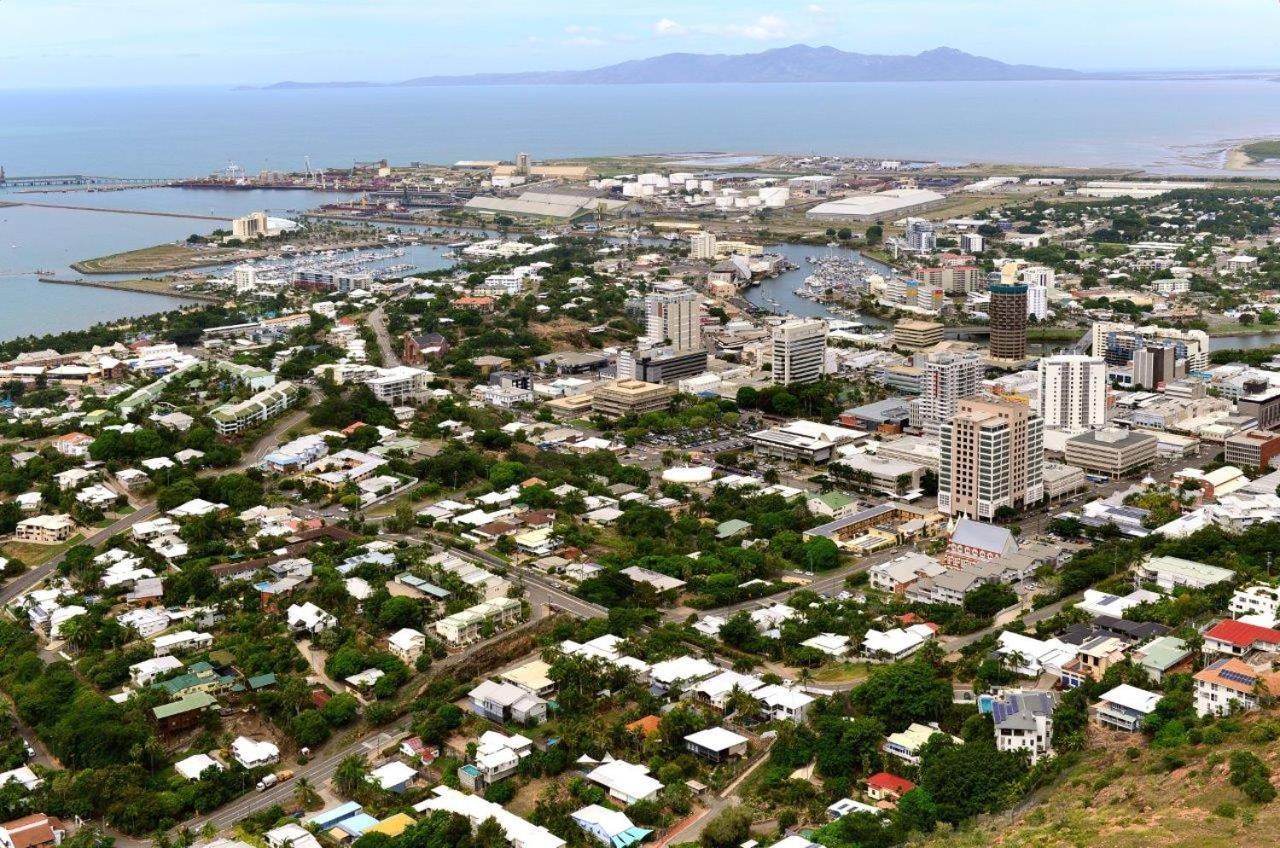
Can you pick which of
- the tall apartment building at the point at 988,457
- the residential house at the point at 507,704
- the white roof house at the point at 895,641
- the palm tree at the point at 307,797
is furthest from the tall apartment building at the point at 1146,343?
the palm tree at the point at 307,797

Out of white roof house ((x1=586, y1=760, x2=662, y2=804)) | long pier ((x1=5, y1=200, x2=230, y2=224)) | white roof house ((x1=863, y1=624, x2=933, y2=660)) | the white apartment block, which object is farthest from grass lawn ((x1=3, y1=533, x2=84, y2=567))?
long pier ((x1=5, y1=200, x2=230, y2=224))

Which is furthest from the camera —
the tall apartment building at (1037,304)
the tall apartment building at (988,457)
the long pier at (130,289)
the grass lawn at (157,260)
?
the grass lawn at (157,260)

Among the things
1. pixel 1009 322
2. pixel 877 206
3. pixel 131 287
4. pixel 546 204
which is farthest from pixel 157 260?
pixel 1009 322

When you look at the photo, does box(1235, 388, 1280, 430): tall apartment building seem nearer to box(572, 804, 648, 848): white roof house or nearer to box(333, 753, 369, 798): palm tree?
box(572, 804, 648, 848): white roof house

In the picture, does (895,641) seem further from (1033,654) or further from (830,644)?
(1033,654)

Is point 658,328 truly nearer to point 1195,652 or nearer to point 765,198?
point 1195,652

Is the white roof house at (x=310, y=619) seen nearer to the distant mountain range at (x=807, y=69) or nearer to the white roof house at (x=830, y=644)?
the white roof house at (x=830, y=644)
